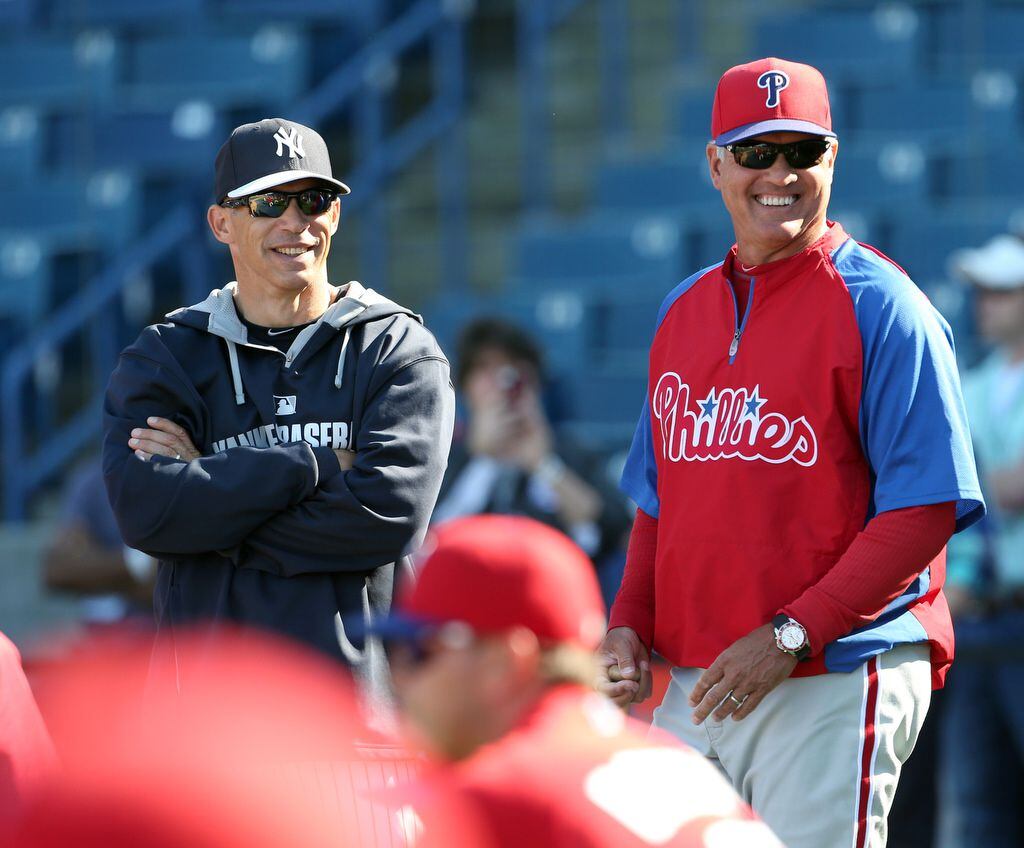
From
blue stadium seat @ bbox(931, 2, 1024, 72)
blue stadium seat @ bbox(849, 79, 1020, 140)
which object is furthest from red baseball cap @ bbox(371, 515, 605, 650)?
blue stadium seat @ bbox(931, 2, 1024, 72)

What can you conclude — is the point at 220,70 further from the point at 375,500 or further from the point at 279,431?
the point at 375,500

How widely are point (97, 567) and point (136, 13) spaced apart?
492 cm

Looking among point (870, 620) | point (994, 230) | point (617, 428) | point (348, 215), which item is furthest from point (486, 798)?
point (348, 215)

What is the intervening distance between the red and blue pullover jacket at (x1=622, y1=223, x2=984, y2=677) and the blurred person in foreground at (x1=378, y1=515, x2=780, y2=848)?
0.85 metres

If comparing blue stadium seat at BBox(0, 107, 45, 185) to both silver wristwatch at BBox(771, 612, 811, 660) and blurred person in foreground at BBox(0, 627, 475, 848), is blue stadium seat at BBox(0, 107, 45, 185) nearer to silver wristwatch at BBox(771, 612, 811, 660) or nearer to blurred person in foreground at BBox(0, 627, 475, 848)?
blurred person in foreground at BBox(0, 627, 475, 848)

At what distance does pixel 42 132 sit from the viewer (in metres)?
10.4

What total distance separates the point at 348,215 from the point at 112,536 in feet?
13.3

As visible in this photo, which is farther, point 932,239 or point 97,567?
point 932,239

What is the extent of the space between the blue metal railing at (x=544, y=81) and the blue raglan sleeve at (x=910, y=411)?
716cm

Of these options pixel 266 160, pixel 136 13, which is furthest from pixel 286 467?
pixel 136 13

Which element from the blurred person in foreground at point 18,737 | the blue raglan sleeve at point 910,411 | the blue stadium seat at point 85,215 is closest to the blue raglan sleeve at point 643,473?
the blue raglan sleeve at point 910,411

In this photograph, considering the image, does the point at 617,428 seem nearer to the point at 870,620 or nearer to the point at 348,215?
the point at 348,215

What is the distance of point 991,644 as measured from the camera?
570 cm

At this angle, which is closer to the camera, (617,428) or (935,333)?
(935,333)
